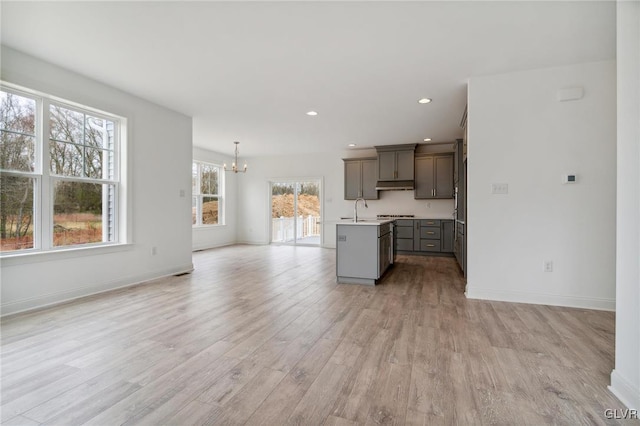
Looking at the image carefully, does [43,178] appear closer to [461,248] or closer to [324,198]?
[461,248]

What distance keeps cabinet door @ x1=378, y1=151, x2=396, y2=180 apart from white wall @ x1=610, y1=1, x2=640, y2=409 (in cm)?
544

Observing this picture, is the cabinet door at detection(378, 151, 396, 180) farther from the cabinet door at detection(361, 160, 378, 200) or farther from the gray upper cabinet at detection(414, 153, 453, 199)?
the gray upper cabinet at detection(414, 153, 453, 199)

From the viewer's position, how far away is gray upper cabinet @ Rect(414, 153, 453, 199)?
6918 mm

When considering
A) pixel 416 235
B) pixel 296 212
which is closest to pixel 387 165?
pixel 416 235

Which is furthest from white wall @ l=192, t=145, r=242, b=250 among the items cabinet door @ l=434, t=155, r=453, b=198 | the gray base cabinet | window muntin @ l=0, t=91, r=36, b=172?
cabinet door @ l=434, t=155, r=453, b=198

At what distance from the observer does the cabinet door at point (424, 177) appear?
23.2 feet

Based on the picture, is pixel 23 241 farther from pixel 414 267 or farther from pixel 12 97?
pixel 414 267

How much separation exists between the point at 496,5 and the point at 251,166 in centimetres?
758

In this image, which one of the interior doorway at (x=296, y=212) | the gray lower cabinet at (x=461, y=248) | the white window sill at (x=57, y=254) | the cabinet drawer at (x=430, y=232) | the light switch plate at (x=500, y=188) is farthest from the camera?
the interior doorway at (x=296, y=212)

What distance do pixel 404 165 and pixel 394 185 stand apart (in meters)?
0.51

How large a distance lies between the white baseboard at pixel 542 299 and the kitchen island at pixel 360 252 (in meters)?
1.18

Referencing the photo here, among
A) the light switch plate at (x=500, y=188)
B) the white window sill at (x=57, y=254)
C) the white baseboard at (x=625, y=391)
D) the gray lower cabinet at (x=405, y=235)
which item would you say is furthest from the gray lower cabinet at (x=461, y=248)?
the white window sill at (x=57, y=254)

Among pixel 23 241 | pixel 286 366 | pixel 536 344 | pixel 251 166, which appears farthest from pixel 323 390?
pixel 251 166

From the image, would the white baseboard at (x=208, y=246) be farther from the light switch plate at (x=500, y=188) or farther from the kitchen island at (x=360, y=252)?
the light switch plate at (x=500, y=188)
